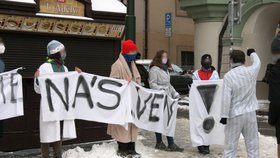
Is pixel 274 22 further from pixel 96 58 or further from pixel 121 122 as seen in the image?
pixel 121 122

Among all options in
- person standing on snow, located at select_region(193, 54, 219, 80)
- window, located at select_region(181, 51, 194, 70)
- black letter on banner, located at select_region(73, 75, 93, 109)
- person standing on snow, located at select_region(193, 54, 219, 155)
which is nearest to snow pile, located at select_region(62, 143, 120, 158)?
black letter on banner, located at select_region(73, 75, 93, 109)

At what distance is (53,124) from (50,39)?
2005mm

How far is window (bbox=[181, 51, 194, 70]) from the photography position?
31078 millimetres

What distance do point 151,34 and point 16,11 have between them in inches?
867

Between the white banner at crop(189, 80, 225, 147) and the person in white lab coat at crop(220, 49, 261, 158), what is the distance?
1.56m

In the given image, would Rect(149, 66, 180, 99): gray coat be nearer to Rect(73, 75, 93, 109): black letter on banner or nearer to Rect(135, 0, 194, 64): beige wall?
Rect(73, 75, 93, 109): black letter on banner

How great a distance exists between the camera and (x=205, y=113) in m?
8.27

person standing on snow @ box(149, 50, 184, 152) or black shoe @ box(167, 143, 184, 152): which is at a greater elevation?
person standing on snow @ box(149, 50, 184, 152)

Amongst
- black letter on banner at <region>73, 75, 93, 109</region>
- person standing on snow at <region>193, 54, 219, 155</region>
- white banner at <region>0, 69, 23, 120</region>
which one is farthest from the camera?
person standing on snow at <region>193, 54, 219, 155</region>

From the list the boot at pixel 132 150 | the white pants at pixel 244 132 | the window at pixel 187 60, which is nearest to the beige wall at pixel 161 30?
the window at pixel 187 60

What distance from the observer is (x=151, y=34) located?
29406 millimetres

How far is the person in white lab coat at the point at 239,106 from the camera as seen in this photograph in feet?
21.5

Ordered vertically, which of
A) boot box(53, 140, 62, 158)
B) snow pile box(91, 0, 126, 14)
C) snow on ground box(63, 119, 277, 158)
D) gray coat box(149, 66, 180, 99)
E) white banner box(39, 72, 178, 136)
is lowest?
snow on ground box(63, 119, 277, 158)

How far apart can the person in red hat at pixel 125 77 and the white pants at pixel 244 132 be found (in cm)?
164
